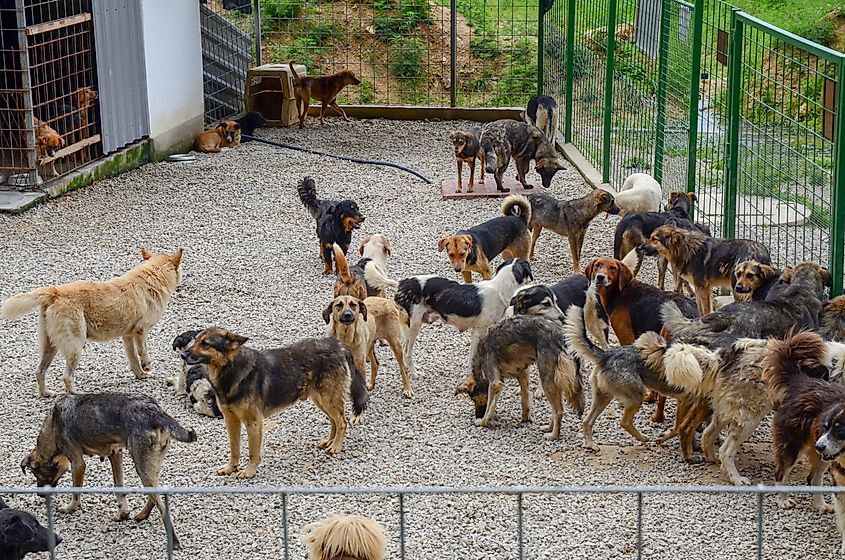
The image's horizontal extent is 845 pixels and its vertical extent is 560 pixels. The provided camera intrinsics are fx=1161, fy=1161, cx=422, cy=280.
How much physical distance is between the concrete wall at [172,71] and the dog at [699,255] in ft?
27.0

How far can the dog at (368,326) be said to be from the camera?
303 inches

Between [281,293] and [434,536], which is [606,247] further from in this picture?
[434,536]

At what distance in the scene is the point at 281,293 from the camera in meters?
10.5

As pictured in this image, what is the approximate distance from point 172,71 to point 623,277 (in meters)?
9.33

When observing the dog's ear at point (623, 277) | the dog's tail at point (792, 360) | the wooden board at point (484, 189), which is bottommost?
the wooden board at point (484, 189)

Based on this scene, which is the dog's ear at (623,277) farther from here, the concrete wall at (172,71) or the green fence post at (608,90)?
the concrete wall at (172,71)

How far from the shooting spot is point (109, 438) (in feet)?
20.3

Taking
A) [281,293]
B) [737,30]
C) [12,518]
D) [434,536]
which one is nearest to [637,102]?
[737,30]

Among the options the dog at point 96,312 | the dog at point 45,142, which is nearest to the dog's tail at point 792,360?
the dog at point 96,312

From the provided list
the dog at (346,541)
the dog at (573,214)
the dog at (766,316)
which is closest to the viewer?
the dog at (346,541)

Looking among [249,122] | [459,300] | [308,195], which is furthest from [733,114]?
[249,122]

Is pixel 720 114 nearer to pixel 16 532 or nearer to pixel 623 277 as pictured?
pixel 623 277

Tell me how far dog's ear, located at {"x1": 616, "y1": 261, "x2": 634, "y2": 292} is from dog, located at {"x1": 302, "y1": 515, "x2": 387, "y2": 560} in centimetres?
444

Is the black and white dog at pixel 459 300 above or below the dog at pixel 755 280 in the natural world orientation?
below
